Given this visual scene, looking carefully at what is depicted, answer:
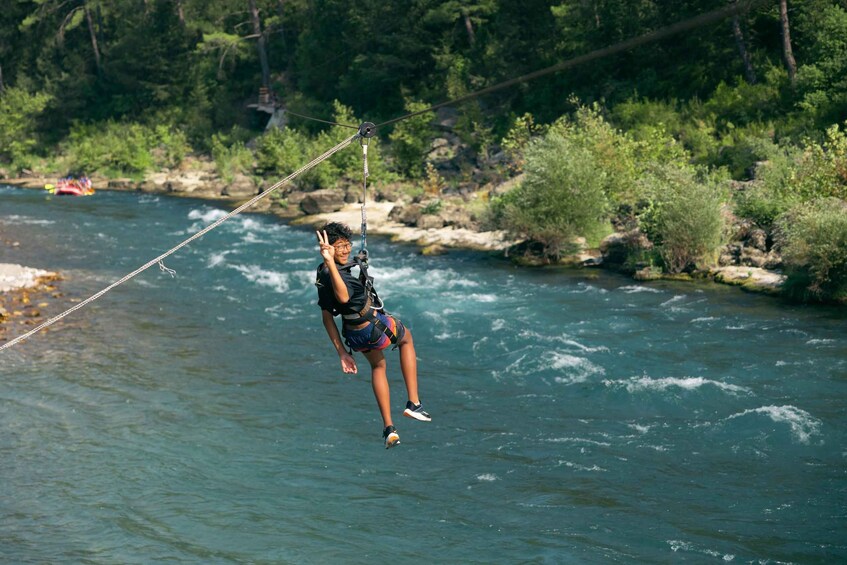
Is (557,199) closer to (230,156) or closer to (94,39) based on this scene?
(230,156)

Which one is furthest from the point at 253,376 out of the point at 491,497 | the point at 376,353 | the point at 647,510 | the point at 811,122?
the point at 811,122

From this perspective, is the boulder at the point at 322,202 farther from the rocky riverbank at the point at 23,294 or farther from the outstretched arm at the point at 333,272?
the outstretched arm at the point at 333,272

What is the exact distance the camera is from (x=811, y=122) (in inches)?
1607

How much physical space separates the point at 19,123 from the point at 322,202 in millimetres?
46989

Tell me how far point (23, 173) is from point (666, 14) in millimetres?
53688

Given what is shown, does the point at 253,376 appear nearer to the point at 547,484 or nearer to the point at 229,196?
Result: the point at 547,484

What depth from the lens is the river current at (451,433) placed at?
17.8 m

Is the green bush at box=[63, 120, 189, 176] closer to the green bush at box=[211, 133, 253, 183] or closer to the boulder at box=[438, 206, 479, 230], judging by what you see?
the green bush at box=[211, 133, 253, 183]

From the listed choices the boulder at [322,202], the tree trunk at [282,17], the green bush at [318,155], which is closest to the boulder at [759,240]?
the boulder at [322,202]

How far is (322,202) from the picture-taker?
52719 millimetres

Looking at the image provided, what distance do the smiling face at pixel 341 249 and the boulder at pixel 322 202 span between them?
4093 centimetres

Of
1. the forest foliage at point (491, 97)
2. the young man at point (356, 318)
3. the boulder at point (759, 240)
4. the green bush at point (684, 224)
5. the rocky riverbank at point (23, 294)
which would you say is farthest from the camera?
the forest foliage at point (491, 97)

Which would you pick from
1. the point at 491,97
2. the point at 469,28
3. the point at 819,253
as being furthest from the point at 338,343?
the point at 469,28

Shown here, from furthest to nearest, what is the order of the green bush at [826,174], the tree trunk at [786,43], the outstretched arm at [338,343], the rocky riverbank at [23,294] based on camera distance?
the tree trunk at [786,43], the green bush at [826,174], the rocky riverbank at [23,294], the outstretched arm at [338,343]
